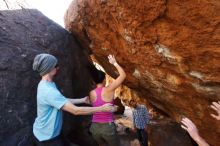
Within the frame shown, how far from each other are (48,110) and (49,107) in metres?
0.04

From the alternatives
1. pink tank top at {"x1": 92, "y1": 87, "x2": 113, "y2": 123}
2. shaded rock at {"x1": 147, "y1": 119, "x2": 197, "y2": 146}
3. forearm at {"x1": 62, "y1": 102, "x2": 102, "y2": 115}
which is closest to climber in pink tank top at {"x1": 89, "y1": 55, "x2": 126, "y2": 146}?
pink tank top at {"x1": 92, "y1": 87, "x2": 113, "y2": 123}

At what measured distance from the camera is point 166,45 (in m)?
5.28

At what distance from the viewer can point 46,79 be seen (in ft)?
16.1

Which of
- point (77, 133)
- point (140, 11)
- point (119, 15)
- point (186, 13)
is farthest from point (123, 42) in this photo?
point (77, 133)

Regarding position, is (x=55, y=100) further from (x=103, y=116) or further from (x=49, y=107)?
(x=103, y=116)

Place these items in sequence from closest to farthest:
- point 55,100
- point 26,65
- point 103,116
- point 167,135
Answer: point 55,100
point 103,116
point 26,65
point 167,135

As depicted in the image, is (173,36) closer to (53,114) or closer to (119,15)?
(119,15)

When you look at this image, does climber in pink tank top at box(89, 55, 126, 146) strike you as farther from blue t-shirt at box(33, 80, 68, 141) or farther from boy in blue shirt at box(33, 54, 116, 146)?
blue t-shirt at box(33, 80, 68, 141)

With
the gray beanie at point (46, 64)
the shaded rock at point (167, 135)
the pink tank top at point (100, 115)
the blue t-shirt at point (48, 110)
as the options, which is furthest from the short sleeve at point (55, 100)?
the shaded rock at point (167, 135)

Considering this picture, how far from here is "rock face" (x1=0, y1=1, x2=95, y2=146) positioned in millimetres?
5531

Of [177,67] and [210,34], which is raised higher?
[210,34]

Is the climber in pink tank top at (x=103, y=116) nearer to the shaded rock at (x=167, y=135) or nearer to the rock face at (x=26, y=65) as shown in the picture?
the rock face at (x=26, y=65)

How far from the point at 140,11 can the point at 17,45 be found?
90.7 inches

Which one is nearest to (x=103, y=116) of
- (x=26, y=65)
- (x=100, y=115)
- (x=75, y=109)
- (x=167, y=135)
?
(x=100, y=115)
